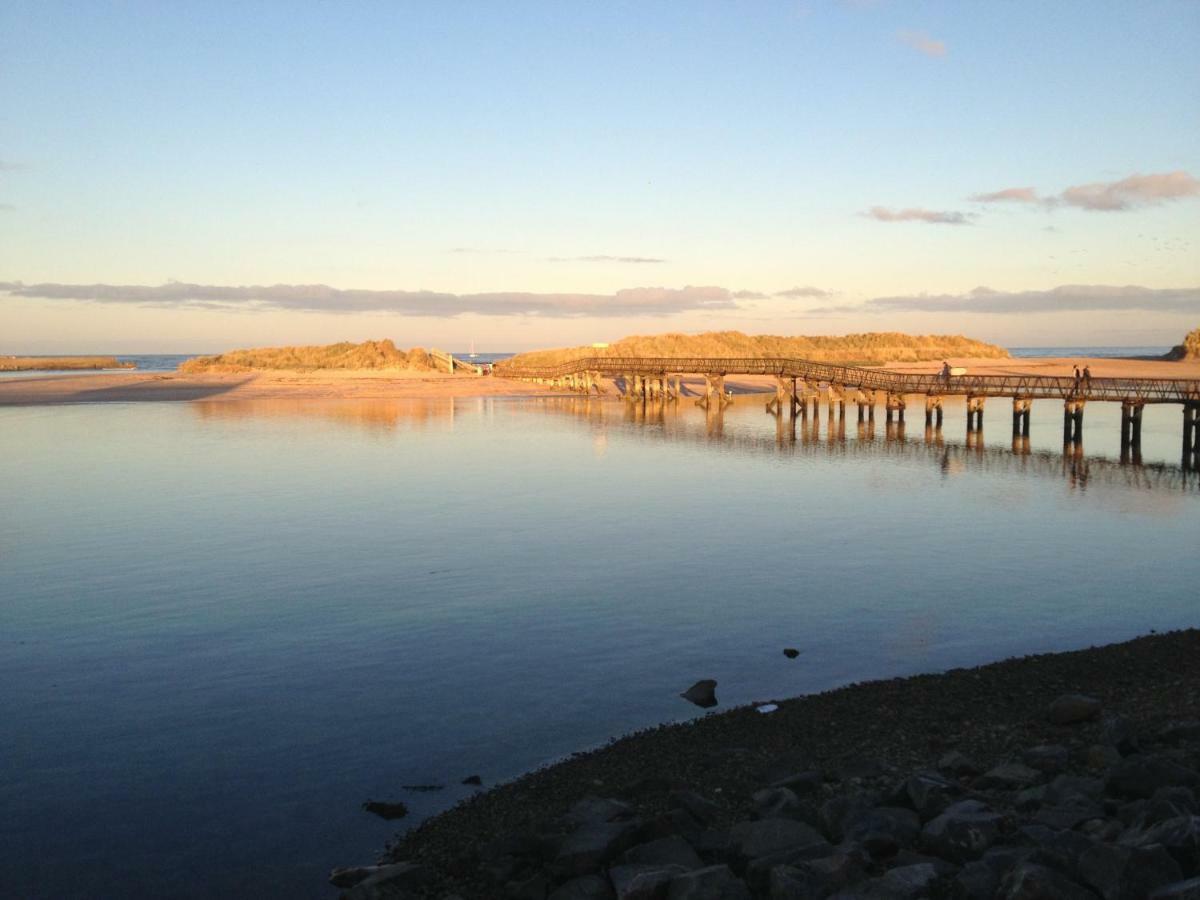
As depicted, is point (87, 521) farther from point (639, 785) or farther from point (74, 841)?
point (639, 785)

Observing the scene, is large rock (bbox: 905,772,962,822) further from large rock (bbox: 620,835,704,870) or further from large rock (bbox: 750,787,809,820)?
large rock (bbox: 620,835,704,870)

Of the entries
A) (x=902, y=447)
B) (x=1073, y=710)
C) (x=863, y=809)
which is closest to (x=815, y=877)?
(x=863, y=809)

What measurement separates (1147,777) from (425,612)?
11.5 m

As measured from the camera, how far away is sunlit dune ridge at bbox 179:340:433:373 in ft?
392

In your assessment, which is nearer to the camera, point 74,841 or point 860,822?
point 860,822

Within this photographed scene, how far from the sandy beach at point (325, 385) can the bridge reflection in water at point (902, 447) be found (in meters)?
25.0

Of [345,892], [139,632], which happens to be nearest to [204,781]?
[345,892]

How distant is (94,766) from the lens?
11.2 meters

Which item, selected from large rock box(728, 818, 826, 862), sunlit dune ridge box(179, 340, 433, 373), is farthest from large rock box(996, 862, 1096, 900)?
sunlit dune ridge box(179, 340, 433, 373)

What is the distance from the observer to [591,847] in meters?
8.30

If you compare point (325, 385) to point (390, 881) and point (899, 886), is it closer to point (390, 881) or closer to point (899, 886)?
point (390, 881)

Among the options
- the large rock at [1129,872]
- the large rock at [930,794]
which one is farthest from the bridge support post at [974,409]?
the large rock at [1129,872]

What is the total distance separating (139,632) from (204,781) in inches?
240

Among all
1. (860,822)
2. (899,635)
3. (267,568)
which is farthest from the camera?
(267,568)
